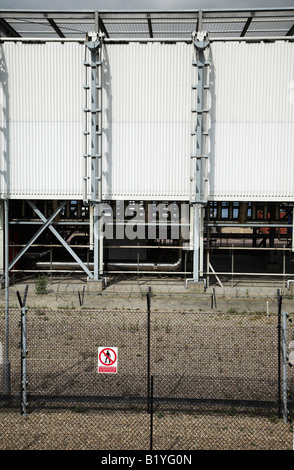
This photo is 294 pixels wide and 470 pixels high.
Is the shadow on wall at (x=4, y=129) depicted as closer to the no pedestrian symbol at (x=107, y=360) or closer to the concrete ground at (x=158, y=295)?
the concrete ground at (x=158, y=295)

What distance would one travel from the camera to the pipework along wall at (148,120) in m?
20.1

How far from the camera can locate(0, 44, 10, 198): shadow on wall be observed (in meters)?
20.4

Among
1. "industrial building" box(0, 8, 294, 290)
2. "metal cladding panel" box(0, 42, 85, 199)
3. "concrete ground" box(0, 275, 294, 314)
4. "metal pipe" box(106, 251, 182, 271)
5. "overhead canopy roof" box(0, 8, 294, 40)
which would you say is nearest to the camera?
"concrete ground" box(0, 275, 294, 314)

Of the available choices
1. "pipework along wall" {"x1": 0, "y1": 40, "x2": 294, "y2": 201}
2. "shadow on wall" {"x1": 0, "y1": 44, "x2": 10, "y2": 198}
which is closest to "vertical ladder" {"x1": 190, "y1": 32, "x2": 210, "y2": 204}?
"pipework along wall" {"x1": 0, "y1": 40, "x2": 294, "y2": 201}

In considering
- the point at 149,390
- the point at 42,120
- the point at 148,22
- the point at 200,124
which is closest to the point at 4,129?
the point at 42,120

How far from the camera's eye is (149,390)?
9.41 meters

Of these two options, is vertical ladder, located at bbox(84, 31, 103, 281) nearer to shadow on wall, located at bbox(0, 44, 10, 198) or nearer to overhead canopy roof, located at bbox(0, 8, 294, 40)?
overhead canopy roof, located at bbox(0, 8, 294, 40)

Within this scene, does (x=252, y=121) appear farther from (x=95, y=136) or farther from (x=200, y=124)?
(x=95, y=136)

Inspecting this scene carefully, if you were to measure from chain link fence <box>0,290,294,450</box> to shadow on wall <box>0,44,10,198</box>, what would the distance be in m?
8.92

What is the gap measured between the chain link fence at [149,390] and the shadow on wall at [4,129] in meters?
8.92

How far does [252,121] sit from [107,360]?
15.2 m

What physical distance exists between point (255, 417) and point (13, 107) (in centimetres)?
1761
